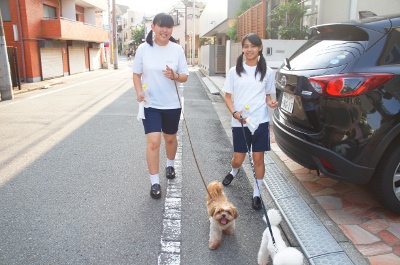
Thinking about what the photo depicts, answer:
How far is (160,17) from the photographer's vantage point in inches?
140

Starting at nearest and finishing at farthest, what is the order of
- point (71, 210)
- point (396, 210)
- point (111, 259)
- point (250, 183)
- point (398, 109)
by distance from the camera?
point (111, 259) < point (398, 109) < point (396, 210) < point (71, 210) < point (250, 183)

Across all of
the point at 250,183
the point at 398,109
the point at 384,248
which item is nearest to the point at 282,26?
the point at 250,183

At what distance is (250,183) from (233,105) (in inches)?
49.3

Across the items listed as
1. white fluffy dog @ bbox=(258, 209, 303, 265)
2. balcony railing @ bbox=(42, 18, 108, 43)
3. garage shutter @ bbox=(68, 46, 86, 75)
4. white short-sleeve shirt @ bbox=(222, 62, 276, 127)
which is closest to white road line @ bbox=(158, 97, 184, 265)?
white fluffy dog @ bbox=(258, 209, 303, 265)

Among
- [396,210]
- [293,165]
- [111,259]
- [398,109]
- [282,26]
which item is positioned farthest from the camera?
[282,26]

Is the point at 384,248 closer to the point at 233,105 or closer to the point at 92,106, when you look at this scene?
the point at 233,105

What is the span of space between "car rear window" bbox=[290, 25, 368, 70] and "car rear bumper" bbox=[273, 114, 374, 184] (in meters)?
0.74

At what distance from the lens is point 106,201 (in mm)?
3777

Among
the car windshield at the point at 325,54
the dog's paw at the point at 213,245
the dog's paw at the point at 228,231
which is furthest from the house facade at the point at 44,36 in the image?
the dog's paw at the point at 213,245

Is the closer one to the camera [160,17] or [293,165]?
[160,17]

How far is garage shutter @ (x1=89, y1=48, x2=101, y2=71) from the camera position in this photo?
1185 inches

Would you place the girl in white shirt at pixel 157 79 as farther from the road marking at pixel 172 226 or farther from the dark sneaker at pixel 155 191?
the road marking at pixel 172 226

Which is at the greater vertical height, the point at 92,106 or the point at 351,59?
the point at 351,59

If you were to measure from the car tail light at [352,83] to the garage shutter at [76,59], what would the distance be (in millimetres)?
24229
